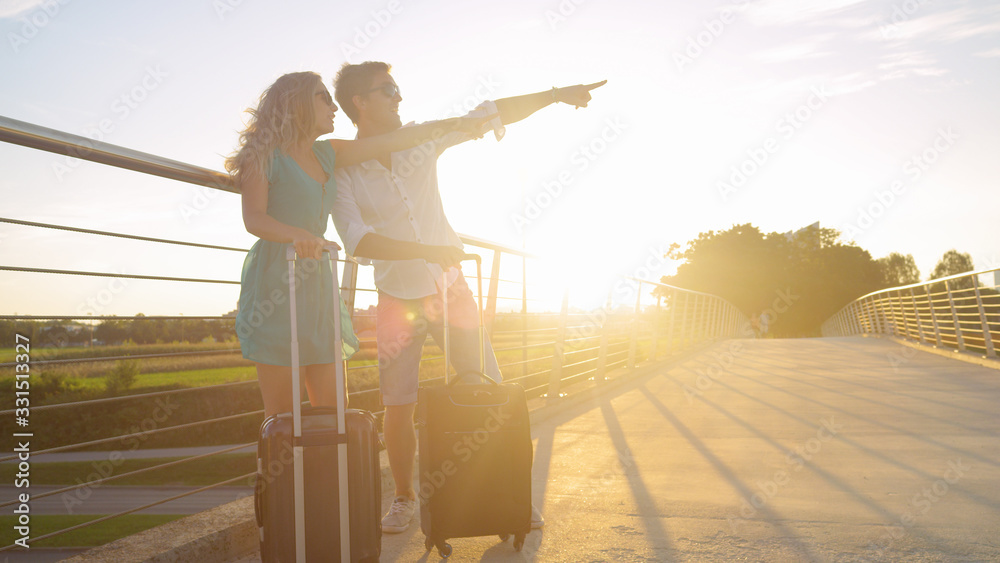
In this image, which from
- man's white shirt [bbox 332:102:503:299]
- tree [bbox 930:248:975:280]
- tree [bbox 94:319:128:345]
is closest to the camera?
man's white shirt [bbox 332:102:503:299]

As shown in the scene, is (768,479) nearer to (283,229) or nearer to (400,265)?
(400,265)

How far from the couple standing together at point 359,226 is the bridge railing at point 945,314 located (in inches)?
271

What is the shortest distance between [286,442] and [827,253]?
195 ft

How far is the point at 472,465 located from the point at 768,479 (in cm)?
157

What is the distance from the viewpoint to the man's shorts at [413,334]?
270cm

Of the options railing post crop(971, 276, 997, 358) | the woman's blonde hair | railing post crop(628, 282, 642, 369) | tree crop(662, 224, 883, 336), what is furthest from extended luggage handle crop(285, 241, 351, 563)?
tree crop(662, 224, 883, 336)

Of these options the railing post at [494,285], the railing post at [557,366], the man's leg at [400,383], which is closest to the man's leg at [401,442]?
the man's leg at [400,383]

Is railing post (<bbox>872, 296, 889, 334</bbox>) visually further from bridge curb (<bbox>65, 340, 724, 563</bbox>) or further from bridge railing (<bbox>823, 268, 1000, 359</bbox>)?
bridge curb (<bbox>65, 340, 724, 563</bbox>)

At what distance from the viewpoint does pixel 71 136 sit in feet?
7.39

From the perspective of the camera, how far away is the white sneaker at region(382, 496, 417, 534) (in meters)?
2.64

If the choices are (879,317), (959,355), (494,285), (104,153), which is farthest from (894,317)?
(104,153)

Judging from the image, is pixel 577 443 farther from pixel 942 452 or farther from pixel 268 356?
pixel 268 356

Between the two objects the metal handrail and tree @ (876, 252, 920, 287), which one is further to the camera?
tree @ (876, 252, 920, 287)

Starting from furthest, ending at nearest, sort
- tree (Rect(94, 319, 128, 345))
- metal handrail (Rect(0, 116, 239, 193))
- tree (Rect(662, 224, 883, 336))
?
tree (Rect(662, 224, 883, 336))
tree (Rect(94, 319, 128, 345))
metal handrail (Rect(0, 116, 239, 193))
